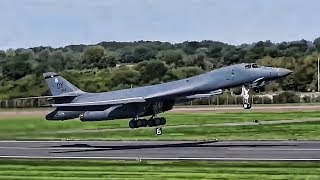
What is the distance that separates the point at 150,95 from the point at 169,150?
1001 centimetres

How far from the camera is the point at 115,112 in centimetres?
5388

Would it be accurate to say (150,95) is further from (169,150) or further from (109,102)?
(169,150)

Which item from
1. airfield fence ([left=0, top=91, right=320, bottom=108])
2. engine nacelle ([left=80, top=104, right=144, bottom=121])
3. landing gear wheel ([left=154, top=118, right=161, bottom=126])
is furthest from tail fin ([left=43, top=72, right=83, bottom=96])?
airfield fence ([left=0, top=91, right=320, bottom=108])

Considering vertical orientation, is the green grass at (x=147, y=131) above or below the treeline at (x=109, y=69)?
below

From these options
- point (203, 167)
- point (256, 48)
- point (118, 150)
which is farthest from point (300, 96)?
point (203, 167)

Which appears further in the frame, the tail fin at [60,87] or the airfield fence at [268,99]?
the airfield fence at [268,99]

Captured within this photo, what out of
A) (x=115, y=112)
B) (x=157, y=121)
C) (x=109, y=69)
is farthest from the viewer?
(x=109, y=69)

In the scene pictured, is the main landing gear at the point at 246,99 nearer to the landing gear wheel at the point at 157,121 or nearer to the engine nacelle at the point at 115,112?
the landing gear wheel at the point at 157,121

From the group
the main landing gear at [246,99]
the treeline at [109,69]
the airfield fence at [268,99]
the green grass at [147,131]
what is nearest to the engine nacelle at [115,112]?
the green grass at [147,131]

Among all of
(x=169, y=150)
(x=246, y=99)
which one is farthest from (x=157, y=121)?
(x=169, y=150)

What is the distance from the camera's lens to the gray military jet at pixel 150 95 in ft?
164

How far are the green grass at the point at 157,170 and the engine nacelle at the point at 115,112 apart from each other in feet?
53.2

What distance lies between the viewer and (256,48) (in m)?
161

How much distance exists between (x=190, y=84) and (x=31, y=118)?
15.2m
